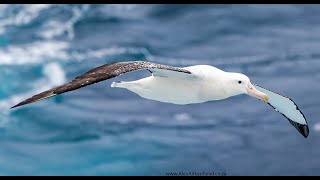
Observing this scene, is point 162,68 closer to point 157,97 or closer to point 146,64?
point 146,64

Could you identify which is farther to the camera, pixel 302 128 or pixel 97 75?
pixel 302 128

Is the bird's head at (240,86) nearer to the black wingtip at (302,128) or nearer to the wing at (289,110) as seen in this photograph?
the wing at (289,110)

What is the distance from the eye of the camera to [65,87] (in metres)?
6.07

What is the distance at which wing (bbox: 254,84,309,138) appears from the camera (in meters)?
9.40

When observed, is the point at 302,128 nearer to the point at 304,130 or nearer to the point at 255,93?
the point at 304,130

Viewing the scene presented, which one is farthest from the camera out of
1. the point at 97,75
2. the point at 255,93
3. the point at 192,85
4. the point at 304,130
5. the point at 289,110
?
the point at 304,130

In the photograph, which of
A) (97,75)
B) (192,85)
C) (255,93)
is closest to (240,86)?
(255,93)

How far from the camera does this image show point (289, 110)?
9820 mm

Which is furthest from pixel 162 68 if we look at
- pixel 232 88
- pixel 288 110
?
pixel 288 110

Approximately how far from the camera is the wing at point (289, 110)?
9.40 meters

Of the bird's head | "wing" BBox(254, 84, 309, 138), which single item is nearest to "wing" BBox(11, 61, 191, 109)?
the bird's head

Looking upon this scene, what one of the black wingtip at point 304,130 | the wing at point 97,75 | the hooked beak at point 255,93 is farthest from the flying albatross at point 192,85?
the black wingtip at point 304,130

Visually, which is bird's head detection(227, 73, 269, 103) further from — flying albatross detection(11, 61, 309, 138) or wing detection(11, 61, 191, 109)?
wing detection(11, 61, 191, 109)

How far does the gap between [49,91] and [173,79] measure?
2438mm
